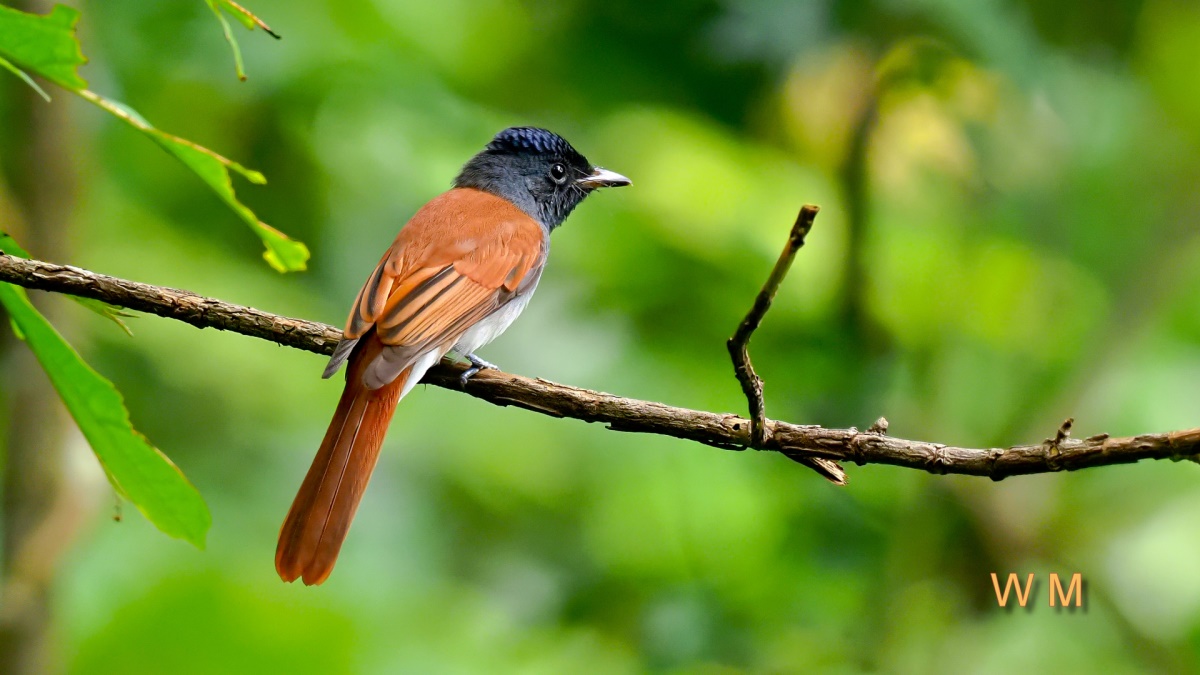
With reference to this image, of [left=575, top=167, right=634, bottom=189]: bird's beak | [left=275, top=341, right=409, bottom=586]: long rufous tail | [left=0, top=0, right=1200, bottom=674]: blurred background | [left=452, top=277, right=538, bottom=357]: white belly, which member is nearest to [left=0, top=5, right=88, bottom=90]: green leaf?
[left=275, top=341, right=409, bottom=586]: long rufous tail

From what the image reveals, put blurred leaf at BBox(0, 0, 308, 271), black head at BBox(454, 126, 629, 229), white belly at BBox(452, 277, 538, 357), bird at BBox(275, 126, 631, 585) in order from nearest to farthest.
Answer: blurred leaf at BBox(0, 0, 308, 271)
bird at BBox(275, 126, 631, 585)
white belly at BBox(452, 277, 538, 357)
black head at BBox(454, 126, 629, 229)

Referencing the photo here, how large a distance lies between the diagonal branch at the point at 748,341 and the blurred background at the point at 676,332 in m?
1.76

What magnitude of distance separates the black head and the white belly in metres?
0.78

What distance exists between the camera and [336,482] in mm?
2789

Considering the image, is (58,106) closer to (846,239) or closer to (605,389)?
(605,389)

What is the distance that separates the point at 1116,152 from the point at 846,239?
1.59 m

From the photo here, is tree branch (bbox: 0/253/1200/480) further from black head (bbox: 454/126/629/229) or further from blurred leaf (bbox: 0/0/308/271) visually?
black head (bbox: 454/126/629/229)

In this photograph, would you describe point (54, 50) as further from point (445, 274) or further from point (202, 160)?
point (445, 274)

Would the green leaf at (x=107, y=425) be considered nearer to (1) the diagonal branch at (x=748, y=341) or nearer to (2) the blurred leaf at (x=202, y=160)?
(2) the blurred leaf at (x=202, y=160)

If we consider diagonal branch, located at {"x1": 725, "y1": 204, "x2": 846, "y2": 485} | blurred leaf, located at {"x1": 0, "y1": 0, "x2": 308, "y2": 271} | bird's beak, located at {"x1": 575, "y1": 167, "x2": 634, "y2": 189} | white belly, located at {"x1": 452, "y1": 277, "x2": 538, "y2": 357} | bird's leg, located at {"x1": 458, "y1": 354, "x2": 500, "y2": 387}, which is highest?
bird's beak, located at {"x1": 575, "y1": 167, "x2": 634, "y2": 189}

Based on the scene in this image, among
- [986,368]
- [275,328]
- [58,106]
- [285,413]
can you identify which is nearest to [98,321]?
[285,413]

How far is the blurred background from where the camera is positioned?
3.95 meters

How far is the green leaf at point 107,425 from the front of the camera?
167cm

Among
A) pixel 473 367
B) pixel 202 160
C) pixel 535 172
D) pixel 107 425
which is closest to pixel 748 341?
pixel 202 160
